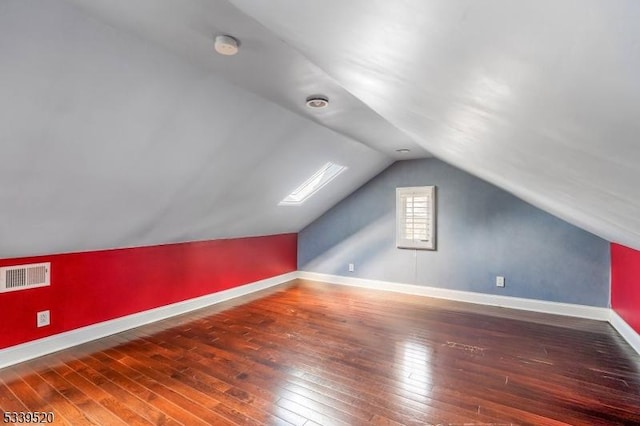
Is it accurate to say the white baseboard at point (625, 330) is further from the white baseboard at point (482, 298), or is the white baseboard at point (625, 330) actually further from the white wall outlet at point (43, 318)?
the white wall outlet at point (43, 318)

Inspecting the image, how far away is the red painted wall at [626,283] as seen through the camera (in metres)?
2.95

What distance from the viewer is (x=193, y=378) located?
2.37 meters

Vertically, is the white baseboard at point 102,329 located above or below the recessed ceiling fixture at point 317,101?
below

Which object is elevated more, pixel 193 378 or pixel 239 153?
pixel 239 153

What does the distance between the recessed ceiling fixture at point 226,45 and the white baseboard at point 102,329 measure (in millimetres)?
2803

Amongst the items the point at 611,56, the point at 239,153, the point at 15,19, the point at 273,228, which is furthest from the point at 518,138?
the point at 273,228

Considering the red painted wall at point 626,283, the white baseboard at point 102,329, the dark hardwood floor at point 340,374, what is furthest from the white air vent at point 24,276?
the red painted wall at point 626,283

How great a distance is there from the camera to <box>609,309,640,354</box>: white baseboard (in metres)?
2.92

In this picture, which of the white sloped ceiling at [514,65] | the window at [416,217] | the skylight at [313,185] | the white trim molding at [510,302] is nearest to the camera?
the white sloped ceiling at [514,65]

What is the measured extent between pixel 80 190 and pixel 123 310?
153 cm

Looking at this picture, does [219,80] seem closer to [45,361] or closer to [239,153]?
[239,153]

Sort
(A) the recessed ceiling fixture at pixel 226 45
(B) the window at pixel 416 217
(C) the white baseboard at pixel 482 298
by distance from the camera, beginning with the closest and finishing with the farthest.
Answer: (A) the recessed ceiling fixture at pixel 226 45, (C) the white baseboard at pixel 482 298, (B) the window at pixel 416 217

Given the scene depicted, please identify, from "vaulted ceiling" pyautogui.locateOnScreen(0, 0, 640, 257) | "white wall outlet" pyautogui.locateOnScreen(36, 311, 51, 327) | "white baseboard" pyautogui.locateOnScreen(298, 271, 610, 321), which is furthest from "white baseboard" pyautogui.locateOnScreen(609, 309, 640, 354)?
"white wall outlet" pyautogui.locateOnScreen(36, 311, 51, 327)

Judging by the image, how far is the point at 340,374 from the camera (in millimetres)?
2453
